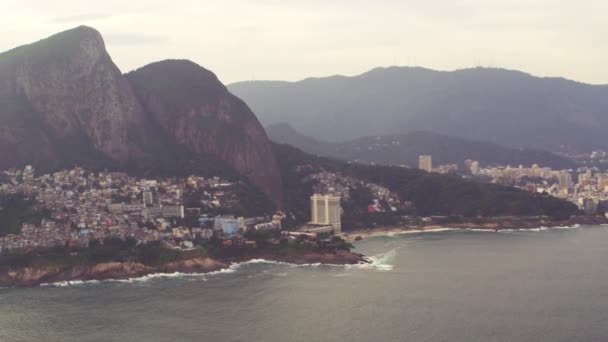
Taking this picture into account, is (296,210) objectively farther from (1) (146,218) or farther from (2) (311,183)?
(1) (146,218)

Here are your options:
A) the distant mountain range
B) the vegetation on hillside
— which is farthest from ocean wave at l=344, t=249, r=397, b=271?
the vegetation on hillside

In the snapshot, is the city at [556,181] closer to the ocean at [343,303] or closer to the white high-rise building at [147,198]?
the ocean at [343,303]

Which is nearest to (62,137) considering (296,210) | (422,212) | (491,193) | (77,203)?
(77,203)

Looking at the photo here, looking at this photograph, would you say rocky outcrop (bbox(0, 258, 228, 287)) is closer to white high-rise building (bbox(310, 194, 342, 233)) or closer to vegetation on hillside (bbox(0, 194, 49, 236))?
vegetation on hillside (bbox(0, 194, 49, 236))

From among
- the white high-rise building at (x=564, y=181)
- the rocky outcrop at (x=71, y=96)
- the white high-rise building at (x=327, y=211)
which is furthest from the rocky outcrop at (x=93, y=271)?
the white high-rise building at (x=564, y=181)

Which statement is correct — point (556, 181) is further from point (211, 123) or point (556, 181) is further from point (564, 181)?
point (211, 123)
